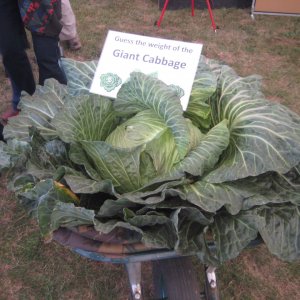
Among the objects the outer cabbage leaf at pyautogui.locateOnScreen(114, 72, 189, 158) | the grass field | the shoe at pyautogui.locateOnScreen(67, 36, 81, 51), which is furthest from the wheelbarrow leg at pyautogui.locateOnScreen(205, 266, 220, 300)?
the shoe at pyautogui.locateOnScreen(67, 36, 81, 51)

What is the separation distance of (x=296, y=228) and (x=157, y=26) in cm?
341

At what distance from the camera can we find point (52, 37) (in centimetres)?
234

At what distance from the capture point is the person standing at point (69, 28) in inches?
126

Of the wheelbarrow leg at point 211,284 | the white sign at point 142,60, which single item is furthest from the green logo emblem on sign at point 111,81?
the wheelbarrow leg at point 211,284

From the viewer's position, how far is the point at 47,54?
2420mm

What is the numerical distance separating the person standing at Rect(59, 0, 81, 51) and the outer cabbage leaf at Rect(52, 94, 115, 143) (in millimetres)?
2245

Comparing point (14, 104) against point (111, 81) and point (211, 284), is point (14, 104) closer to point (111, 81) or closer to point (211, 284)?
point (111, 81)

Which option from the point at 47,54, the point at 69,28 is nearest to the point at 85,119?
the point at 47,54

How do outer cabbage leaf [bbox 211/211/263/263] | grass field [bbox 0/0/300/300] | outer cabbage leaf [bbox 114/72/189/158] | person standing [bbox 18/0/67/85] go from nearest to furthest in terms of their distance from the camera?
outer cabbage leaf [bbox 211/211/263/263], outer cabbage leaf [bbox 114/72/189/158], grass field [bbox 0/0/300/300], person standing [bbox 18/0/67/85]

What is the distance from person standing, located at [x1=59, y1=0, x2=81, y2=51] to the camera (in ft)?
10.5

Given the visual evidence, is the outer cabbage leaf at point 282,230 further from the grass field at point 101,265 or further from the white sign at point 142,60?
the grass field at point 101,265

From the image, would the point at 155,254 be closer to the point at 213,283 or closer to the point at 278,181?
the point at 278,181

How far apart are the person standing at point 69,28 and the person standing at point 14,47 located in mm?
848

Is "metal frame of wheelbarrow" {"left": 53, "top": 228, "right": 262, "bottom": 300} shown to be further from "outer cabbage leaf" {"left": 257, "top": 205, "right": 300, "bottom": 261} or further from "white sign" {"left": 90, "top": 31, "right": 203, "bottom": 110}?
"white sign" {"left": 90, "top": 31, "right": 203, "bottom": 110}
